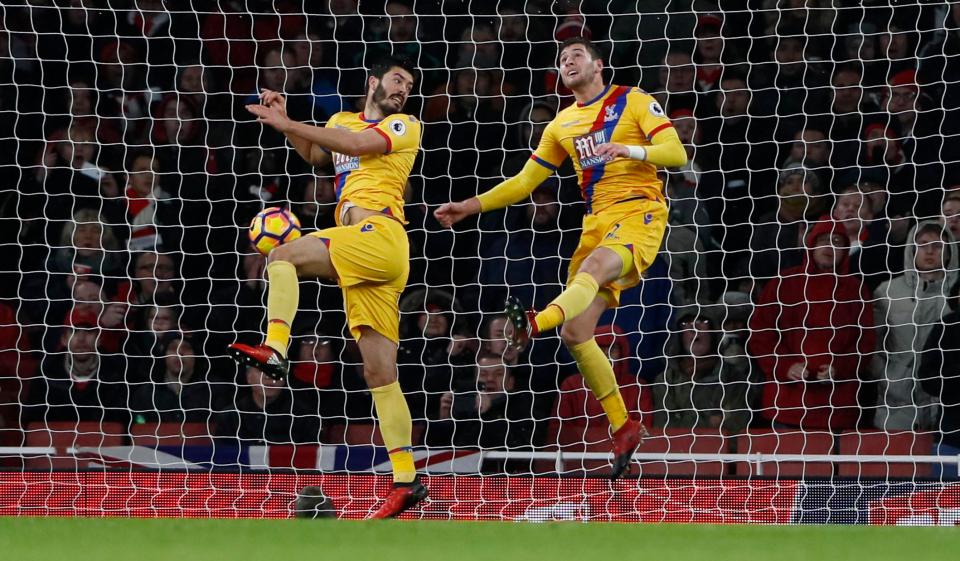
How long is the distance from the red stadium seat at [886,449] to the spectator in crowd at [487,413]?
1.69 meters

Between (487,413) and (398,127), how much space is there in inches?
90.1

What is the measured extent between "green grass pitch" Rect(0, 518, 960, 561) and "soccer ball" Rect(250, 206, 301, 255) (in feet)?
4.36

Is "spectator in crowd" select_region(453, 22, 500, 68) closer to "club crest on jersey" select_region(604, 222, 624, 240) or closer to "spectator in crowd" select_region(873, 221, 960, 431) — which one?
"spectator in crowd" select_region(873, 221, 960, 431)

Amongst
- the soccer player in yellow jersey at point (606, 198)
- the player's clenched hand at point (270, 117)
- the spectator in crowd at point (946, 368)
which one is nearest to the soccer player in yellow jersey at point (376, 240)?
the player's clenched hand at point (270, 117)

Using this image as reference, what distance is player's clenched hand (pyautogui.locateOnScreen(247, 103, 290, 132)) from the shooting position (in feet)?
17.9

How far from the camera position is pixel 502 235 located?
848 centimetres

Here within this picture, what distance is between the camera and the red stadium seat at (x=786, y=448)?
24.2 ft

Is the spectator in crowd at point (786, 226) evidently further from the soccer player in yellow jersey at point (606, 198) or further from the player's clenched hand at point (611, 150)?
the player's clenched hand at point (611, 150)

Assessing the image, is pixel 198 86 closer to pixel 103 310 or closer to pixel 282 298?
pixel 103 310

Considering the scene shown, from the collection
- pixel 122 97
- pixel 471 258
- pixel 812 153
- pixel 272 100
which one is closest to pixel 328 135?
pixel 272 100

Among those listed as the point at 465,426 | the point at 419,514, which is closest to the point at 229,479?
the point at 419,514

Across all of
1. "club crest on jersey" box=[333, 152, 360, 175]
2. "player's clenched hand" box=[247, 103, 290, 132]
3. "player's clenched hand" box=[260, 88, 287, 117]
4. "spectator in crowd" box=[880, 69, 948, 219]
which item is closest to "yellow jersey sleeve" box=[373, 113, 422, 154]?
"club crest on jersey" box=[333, 152, 360, 175]

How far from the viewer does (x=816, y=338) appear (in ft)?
26.1

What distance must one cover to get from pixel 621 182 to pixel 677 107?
9.45ft
